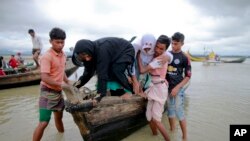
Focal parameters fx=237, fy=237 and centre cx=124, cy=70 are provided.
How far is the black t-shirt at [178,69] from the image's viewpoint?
12.5ft

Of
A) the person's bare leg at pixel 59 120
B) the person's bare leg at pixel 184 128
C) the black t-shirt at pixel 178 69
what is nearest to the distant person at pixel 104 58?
the person's bare leg at pixel 59 120

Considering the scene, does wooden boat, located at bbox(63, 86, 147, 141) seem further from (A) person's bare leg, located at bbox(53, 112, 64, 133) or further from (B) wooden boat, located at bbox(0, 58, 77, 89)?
(B) wooden boat, located at bbox(0, 58, 77, 89)

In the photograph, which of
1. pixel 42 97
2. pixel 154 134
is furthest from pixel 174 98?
pixel 42 97

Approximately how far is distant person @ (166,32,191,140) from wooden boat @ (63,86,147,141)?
51 cm

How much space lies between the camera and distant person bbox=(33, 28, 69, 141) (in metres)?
3.23

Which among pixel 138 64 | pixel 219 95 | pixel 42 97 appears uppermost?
pixel 138 64

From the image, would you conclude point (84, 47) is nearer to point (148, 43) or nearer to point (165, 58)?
point (148, 43)

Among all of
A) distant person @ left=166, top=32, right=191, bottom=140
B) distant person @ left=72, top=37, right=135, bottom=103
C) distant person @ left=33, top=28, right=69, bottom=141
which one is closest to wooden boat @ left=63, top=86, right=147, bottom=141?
distant person @ left=72, top=37, right=135, bottom=103

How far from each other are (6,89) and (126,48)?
8037mm

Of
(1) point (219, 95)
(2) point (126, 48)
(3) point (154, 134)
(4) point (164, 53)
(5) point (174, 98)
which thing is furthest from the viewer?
(1) point (219, 95)

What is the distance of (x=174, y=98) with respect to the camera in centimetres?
384

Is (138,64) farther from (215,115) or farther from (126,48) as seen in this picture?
(215,115)

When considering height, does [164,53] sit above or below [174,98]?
above

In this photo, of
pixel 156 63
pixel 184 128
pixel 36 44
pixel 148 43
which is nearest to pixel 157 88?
pixel 156 63
